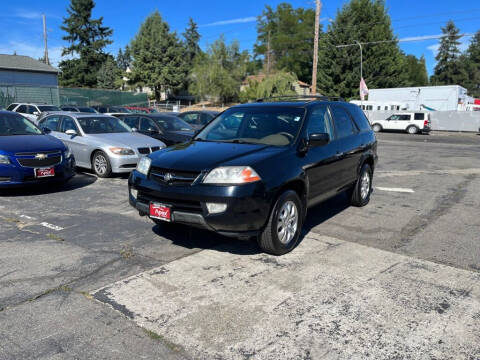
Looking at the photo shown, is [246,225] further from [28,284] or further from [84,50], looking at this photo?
[84,50]

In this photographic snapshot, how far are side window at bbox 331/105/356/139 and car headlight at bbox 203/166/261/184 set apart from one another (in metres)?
2.22

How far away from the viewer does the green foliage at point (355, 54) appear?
48.9 metres

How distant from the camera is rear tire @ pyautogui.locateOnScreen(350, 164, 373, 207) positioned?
6.56 m

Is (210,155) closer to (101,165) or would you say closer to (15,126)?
(101,165)

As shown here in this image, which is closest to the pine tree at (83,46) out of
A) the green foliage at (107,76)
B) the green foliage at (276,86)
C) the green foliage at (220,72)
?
the green foliage at (107,76)

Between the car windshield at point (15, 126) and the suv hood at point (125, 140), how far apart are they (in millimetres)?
1318

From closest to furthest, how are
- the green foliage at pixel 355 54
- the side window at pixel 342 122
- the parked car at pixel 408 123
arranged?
the side window at pixel 342 122 → the parked car at pixel 408 123 → the green foliage at pixel 355 54

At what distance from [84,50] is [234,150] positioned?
242ft

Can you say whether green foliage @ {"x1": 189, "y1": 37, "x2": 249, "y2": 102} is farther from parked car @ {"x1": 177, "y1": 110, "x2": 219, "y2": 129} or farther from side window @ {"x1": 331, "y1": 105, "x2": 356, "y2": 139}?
side window @ {"x1": 331, "y1": 105, "x2": 356, "y2": 139}

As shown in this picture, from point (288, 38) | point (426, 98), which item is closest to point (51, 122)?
point (426, 98)

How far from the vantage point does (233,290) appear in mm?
3574

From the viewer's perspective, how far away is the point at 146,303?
3307 millimetres

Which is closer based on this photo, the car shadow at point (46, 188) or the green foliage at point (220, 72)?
the car shadow at point (46, 188)

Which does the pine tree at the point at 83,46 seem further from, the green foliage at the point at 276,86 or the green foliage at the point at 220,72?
the green foliage at the point at 276,86
